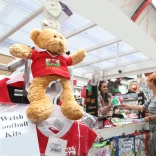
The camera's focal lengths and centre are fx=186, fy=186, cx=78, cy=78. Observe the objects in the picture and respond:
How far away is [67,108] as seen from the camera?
63 centimetres

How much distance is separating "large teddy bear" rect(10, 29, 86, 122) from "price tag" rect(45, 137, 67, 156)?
4.0 inches

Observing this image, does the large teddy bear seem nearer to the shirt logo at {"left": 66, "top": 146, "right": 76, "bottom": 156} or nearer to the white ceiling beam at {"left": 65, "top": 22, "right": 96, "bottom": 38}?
the shirt logo at {"left": 66, "top": 146, "right": 76, "bottom": 156}

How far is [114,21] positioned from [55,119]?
3.71ft

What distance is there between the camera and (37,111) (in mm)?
553

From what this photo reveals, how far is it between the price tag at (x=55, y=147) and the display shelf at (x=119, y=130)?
0.46m

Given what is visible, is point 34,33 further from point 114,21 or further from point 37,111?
point 114,21

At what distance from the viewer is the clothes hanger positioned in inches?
25.3

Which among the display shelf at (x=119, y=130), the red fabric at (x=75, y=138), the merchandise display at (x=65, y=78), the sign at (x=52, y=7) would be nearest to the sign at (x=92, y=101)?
the merchandise display at (x=65, y=78)

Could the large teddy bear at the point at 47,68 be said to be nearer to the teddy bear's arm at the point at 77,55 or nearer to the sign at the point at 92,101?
the teddy bear's arm at the point at 77,55

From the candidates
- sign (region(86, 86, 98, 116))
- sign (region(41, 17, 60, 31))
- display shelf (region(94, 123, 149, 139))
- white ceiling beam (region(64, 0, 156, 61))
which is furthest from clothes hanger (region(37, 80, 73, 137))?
white ceiling beam (region(64, 0, 156, 61))

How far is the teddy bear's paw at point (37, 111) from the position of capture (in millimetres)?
552

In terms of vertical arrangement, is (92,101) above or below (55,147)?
above

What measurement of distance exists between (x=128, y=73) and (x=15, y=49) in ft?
5.96

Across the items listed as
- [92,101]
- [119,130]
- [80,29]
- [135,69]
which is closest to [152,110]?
[135,69]
